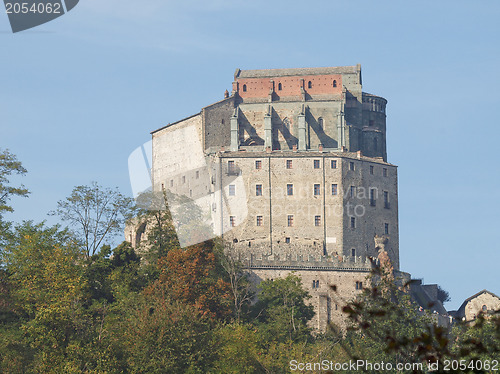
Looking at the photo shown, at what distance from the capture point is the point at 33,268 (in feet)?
218

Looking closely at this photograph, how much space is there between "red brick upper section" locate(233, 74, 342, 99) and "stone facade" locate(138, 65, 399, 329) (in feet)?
0.33

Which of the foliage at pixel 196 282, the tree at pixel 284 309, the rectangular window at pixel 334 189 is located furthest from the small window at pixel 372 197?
the foliage at pixel 196 282

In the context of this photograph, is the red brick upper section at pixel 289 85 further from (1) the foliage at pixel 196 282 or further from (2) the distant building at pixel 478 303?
(1) the foliage at pixel 196 282

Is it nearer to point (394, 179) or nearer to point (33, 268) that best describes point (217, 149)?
point (394, 179)

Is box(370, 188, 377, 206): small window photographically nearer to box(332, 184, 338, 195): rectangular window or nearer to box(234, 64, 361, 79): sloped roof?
box(332, 184, 338, 195): rectangular window

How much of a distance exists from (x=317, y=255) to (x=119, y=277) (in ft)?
61.9

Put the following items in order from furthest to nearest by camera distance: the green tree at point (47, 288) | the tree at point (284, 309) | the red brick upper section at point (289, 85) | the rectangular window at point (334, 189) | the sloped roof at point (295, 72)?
the sloped roof at point (295, 72) → the red brick upper section at point (289, 85) → the rectangular window at point (334, 189) → the tree at point (284, 309) → the green tree at point (47, 288)

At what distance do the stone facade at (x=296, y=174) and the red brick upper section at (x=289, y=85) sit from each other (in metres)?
0.10

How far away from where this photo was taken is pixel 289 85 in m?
97.6

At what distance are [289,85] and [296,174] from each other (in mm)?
15239

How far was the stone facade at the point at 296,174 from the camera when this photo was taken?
8106 centimetres

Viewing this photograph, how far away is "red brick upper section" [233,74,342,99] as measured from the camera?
96938 millimetres

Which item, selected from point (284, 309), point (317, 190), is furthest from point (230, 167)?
point (284, 309)

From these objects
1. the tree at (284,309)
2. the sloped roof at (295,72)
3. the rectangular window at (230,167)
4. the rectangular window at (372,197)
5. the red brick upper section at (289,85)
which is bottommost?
the tree at (284,309)
